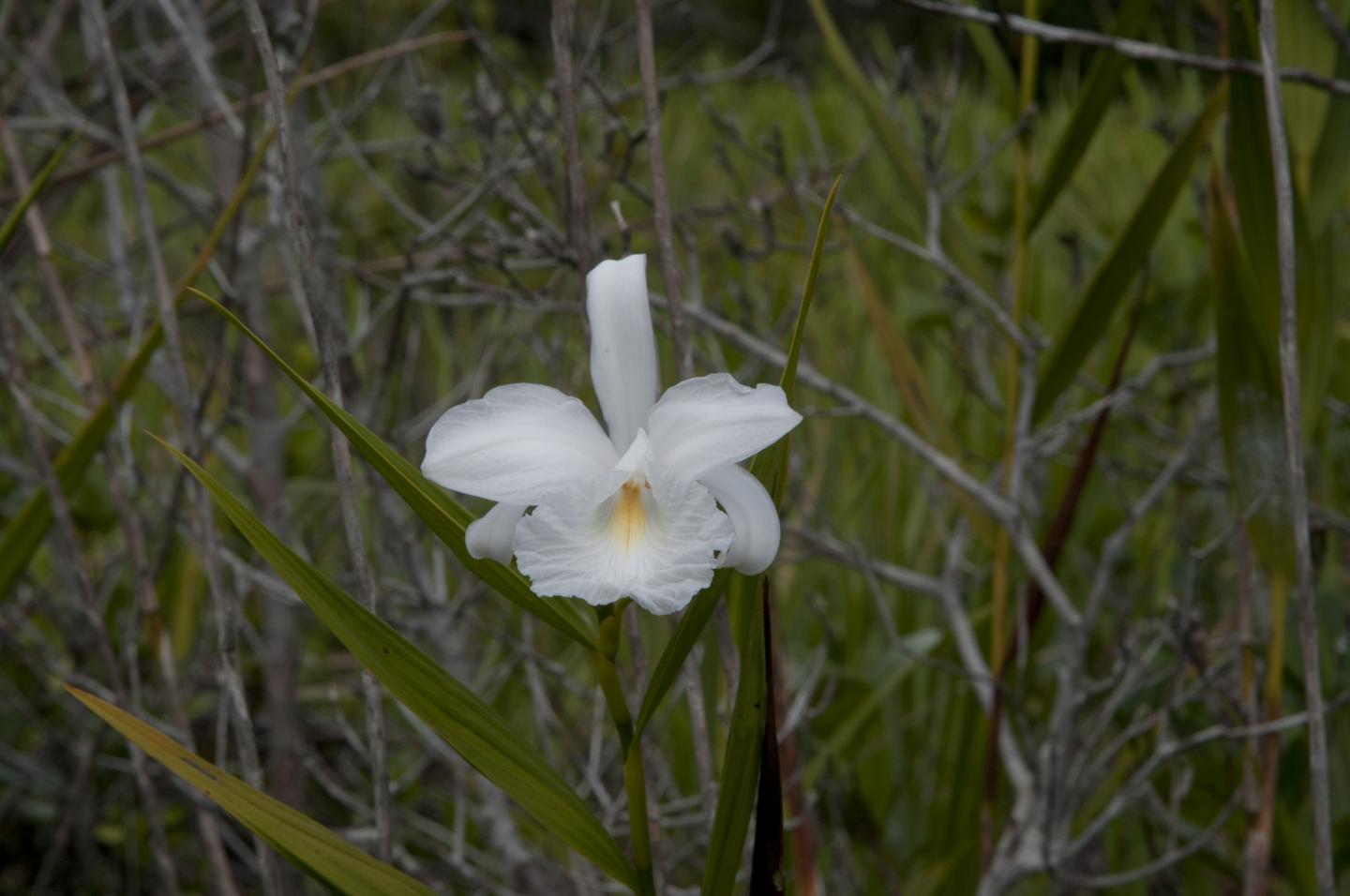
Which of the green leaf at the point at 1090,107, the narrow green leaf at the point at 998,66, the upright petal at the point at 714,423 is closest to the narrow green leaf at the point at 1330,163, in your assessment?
the green leaf at the point at 1090,107

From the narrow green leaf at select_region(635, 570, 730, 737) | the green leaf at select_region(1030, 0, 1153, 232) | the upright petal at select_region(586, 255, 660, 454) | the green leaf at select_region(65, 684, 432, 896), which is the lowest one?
the green leaf at select_region(65, 684, 432, 896)

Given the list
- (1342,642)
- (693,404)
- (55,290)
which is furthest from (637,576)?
(1342,642)

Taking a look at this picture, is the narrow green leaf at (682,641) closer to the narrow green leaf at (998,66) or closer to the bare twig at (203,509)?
the bare twig at (203,509)

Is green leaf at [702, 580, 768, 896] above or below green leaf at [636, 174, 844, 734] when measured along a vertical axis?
below

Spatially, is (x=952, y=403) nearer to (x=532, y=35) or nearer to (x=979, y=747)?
(x=979, y=747)

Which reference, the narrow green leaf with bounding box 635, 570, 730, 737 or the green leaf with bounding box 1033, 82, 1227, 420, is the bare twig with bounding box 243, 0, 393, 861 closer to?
the narrow green leaf with bounding box 635, 570, 730, 737

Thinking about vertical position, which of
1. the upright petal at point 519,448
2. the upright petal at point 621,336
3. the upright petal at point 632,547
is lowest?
the upright petal at point 632,547

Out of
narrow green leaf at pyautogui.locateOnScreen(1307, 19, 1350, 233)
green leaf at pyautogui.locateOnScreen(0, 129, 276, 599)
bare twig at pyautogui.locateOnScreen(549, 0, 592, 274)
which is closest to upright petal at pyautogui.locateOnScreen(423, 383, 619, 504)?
bare twig at pyautogui.locateOnScreen(549, 0, 592, 274)

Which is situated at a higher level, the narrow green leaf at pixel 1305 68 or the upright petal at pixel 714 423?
the narrow green leaf at pixel 1305 68
